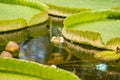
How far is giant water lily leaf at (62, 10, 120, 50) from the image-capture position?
373cm

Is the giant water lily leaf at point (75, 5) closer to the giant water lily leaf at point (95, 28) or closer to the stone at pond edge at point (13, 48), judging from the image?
the giant water lily leaf at point (95, 28)

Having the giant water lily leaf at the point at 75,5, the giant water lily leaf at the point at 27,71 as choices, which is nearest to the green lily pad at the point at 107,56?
the giant water lily leaf at the point at 27,71

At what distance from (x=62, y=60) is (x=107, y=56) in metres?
0.42

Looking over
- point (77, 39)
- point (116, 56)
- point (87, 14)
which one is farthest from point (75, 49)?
point (87, 14)

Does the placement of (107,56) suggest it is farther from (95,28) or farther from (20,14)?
(20,14)

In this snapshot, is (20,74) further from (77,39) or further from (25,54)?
(77,39)

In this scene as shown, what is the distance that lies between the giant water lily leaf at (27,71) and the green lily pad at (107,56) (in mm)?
937

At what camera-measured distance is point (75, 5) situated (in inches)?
199

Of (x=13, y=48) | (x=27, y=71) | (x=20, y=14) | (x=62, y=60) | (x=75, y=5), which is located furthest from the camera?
(x=75, y=5)

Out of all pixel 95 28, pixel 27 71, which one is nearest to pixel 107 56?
pixel 95 28

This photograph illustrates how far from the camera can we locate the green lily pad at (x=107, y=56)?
3.50 meters

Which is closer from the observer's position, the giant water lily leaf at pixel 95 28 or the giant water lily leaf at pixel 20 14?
the giant water lily leaf at pixel 95 28

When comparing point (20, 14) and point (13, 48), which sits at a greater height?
point (20, 14)

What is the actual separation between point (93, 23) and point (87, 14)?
13 cm
